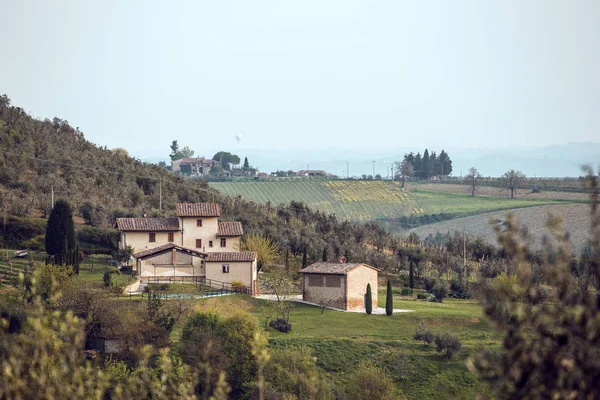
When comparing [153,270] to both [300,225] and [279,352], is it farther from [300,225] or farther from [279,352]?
[300,225]

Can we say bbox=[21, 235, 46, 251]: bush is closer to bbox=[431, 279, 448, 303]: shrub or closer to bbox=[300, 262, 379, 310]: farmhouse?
bbox=[300, 262, 379, 310]: farmhouse

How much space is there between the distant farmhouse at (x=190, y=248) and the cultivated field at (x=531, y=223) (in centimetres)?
5643

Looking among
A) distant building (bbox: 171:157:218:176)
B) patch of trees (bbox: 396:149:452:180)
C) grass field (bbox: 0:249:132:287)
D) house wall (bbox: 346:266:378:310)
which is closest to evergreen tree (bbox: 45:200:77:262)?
grass field (bbox: 0:249:132:287)

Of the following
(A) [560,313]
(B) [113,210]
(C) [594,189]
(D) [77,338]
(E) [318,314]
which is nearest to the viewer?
(A) [560,313]

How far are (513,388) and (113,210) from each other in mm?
62663

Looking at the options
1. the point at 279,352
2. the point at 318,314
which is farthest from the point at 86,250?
the point at 279,352

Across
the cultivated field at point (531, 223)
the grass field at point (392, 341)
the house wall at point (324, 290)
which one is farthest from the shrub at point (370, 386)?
the cultivated field at point (531, 223)

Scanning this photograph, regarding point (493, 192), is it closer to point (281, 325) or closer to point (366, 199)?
point (366, 199)

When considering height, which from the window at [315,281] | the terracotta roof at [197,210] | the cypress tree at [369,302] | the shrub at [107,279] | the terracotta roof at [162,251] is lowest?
the cypress tree at [369,302]

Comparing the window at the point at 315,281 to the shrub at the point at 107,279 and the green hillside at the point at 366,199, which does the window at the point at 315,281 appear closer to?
the shrub at the point at 107,279

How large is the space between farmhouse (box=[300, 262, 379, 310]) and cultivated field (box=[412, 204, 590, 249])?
59.7 m

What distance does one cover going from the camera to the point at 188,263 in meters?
54.8

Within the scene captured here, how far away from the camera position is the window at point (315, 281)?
51438mm

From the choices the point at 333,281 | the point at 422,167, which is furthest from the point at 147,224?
the point at 422,167
